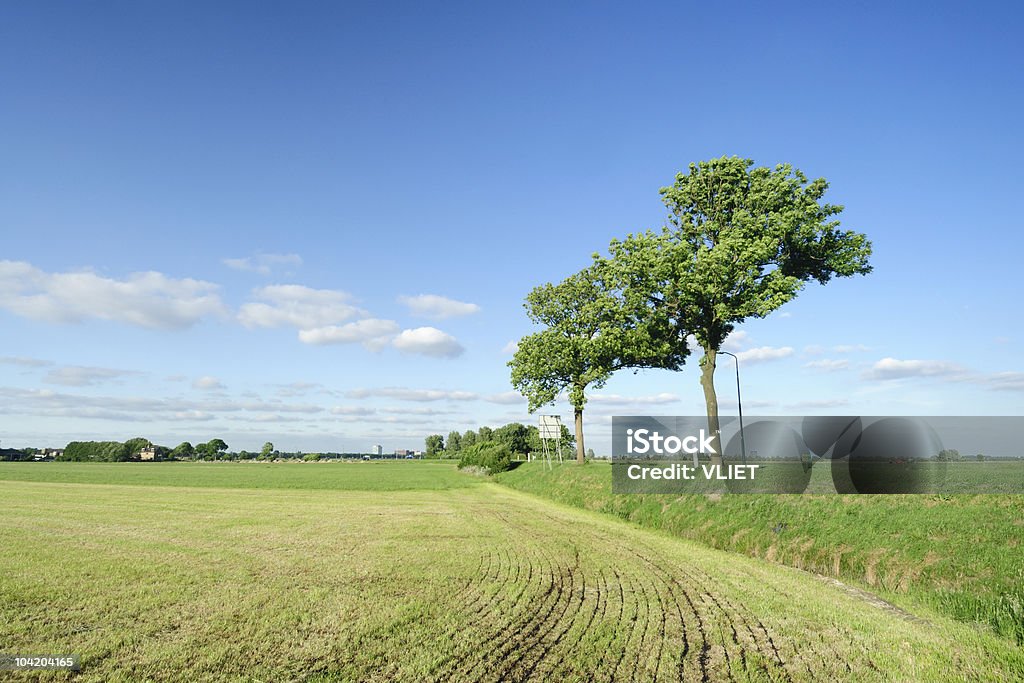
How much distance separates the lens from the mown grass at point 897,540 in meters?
11.0

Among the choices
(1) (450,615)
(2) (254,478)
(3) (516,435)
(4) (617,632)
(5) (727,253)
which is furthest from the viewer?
(3) (516,435)

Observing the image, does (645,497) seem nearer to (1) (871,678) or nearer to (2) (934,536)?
Result: (2) (934,536)

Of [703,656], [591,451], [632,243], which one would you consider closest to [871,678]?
[703,656]

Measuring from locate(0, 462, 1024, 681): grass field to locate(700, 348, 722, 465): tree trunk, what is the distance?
900 cm

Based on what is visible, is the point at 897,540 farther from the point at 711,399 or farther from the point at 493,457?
the point at 493,457

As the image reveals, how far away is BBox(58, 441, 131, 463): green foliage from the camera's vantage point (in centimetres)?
16500

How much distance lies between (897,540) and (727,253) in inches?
565

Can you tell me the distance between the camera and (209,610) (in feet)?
31.9

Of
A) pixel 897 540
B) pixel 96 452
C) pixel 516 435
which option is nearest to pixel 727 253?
pixel 897 540

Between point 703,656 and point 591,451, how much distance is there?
66.3m

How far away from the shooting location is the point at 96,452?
167125 mm

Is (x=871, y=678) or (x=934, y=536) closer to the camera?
(x=871, y=678)

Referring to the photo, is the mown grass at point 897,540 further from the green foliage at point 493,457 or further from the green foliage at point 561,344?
the green foliage at point 493,457

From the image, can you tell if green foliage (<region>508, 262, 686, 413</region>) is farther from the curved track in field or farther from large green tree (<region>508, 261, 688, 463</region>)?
the curved track in field
